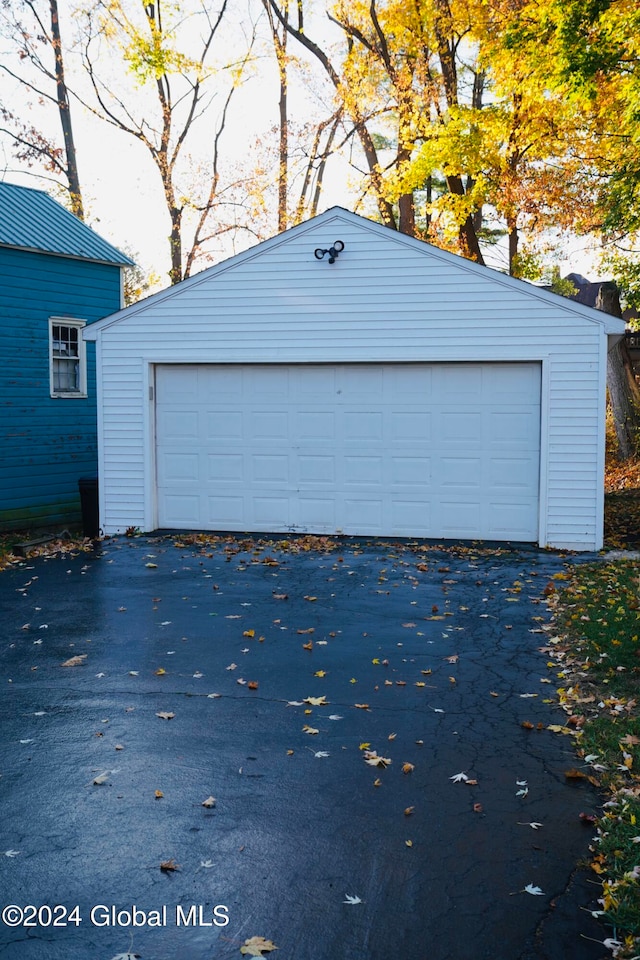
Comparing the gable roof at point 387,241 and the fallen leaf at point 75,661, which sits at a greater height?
the gable roof at point 387,241

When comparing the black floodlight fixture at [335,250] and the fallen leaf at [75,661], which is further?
the black floodlight fixture at [335,250]

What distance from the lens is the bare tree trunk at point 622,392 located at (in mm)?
20172

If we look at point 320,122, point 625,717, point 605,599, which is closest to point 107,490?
point 605,599

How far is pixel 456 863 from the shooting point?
3.63m

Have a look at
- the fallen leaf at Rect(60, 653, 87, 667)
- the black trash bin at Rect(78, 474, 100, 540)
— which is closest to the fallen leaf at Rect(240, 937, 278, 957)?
the fallen leaf at Rect(60, 653, 87, 667)

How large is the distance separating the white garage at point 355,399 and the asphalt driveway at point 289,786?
12.8 feet

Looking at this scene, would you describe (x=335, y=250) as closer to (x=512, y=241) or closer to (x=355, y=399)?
(x=355, y=399)

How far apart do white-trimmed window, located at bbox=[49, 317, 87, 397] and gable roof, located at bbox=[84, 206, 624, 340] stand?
9.62ft

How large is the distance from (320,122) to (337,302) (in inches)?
614

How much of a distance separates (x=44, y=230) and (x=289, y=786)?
45.5 feet

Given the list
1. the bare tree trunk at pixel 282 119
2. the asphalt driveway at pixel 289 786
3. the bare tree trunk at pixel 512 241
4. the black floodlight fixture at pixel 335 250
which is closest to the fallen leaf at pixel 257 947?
the asphalt driveway at pixel 289 786

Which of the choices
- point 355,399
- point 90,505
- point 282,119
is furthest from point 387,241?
point 282,119

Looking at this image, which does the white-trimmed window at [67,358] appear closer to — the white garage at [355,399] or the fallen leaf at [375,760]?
the white garage at [355,399]

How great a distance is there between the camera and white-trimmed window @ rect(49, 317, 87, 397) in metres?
15.9
